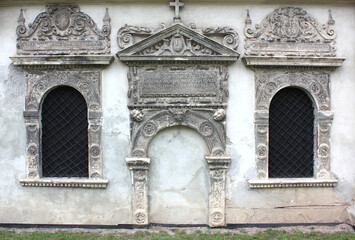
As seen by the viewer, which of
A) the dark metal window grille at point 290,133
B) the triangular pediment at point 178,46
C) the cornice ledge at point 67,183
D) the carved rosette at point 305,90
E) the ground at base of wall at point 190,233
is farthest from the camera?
the dark metal window grille at point 290,133

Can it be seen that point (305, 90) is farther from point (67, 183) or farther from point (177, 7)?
point (67, 183)

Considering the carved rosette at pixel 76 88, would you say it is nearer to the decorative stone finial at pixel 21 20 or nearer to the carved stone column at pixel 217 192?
the decorative stone finial at pixel 21 20

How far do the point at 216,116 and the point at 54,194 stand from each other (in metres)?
3.89

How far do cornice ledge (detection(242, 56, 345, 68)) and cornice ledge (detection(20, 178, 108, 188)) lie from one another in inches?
159

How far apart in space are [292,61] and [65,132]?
515 cm

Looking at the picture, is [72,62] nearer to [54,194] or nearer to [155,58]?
[155,58]

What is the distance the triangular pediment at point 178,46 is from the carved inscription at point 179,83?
1.25 ft

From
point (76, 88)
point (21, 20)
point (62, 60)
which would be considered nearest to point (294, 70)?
point (76, 88)

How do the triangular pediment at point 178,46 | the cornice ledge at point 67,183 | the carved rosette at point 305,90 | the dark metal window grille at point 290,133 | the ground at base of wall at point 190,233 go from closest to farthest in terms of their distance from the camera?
the ground at base of wall at point 190,233 → the triangular pediment at point 178,46 → the cornice ledge at point 67,183 → the carved rosette at point 305,90 → the dark metal window grille at point 290,133

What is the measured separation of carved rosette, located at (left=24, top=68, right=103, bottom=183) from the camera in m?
6.47

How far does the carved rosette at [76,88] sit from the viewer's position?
A: 647 cm

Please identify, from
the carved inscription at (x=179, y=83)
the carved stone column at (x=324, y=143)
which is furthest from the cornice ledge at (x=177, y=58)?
the carved stone column at (x=324, y=143)

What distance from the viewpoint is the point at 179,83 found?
6.46 meters

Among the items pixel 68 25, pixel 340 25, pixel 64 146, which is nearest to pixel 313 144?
pixel 340 25
